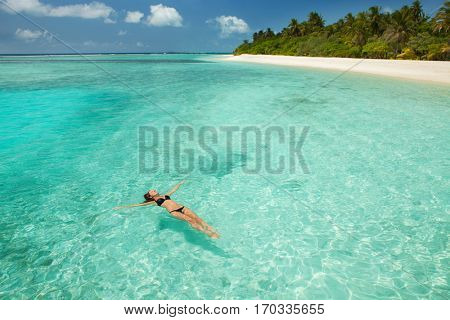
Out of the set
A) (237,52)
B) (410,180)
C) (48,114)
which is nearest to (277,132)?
(410,180)

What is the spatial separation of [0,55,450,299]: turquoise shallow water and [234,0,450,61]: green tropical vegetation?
3284 centimetres

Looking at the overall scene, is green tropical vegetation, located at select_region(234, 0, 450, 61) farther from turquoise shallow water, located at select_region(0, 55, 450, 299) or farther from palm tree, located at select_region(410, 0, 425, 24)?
turquoise shallow water, located at select_region(0, 55, 450, 299)

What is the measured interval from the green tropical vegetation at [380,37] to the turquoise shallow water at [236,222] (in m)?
32.8

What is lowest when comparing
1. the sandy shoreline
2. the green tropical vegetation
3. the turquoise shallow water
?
the turquoise shallow water

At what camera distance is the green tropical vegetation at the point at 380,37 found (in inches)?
1478

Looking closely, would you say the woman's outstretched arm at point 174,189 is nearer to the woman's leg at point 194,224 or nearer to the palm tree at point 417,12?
the woman's leg at point 194,224

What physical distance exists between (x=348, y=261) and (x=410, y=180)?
4496mm

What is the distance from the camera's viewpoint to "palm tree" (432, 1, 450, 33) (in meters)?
35.8

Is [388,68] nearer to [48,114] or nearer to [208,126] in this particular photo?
[208,126]

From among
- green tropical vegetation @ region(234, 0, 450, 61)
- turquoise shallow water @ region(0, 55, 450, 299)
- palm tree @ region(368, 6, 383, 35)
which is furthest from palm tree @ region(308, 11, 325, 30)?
turquoise shallow water @ region(0, 55, 450, 299)

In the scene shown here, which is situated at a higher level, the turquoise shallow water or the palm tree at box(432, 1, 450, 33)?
the palm tree at box(432, 1, 450, 33)

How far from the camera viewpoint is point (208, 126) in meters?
14.3

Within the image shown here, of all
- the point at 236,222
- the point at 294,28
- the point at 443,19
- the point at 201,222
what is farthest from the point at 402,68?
the point at 294,28

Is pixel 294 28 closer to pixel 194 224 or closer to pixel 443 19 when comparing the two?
pixel 443 19
